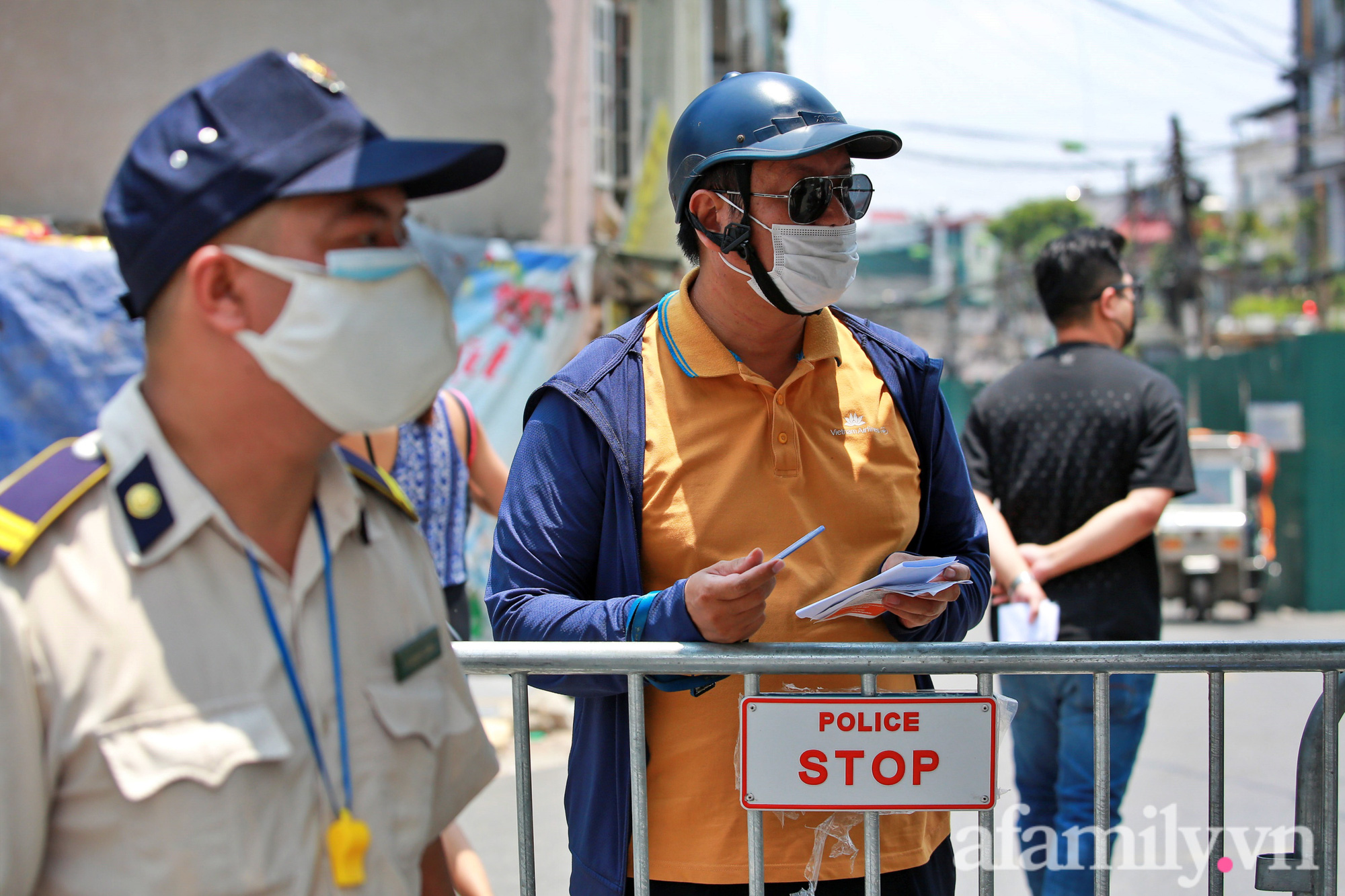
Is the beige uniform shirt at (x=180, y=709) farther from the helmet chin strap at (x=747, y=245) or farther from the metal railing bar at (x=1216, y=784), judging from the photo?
the metal railing bar at (x=1216, y=784)

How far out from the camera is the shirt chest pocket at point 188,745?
109 centimetres

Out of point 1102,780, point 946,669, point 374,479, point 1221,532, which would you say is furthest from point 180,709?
point 1221,532

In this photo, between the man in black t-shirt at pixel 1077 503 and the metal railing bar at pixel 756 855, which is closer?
the metal railing bar at pixel 756 855

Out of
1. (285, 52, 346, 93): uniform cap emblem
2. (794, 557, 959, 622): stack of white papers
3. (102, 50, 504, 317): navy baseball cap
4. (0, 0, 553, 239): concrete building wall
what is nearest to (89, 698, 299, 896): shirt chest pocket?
(102, 50, 504, 317): navy baseball cap

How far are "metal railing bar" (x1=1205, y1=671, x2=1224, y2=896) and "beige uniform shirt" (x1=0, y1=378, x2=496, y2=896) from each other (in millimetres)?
1682

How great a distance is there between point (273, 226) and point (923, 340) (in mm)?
45844

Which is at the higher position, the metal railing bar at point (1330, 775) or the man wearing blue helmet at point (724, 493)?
the man wearing blue helmet at point (724, 493)

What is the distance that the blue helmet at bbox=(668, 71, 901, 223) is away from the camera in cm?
213

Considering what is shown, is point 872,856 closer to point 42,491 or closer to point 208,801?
point 208,801

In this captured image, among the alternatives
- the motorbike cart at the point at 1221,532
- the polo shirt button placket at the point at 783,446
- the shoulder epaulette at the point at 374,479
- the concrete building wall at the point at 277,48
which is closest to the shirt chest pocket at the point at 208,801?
the shoulder epaulette at the point at 374,479

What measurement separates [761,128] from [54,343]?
186 inches

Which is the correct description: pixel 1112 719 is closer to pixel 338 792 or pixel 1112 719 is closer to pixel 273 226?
pixel 338 792

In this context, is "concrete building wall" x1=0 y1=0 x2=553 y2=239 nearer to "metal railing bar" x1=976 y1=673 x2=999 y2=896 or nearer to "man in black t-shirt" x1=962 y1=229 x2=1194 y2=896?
"man in black t-shirt" x1=962 y1=229 x2=1194 y2=896

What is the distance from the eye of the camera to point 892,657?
7.02 feet
